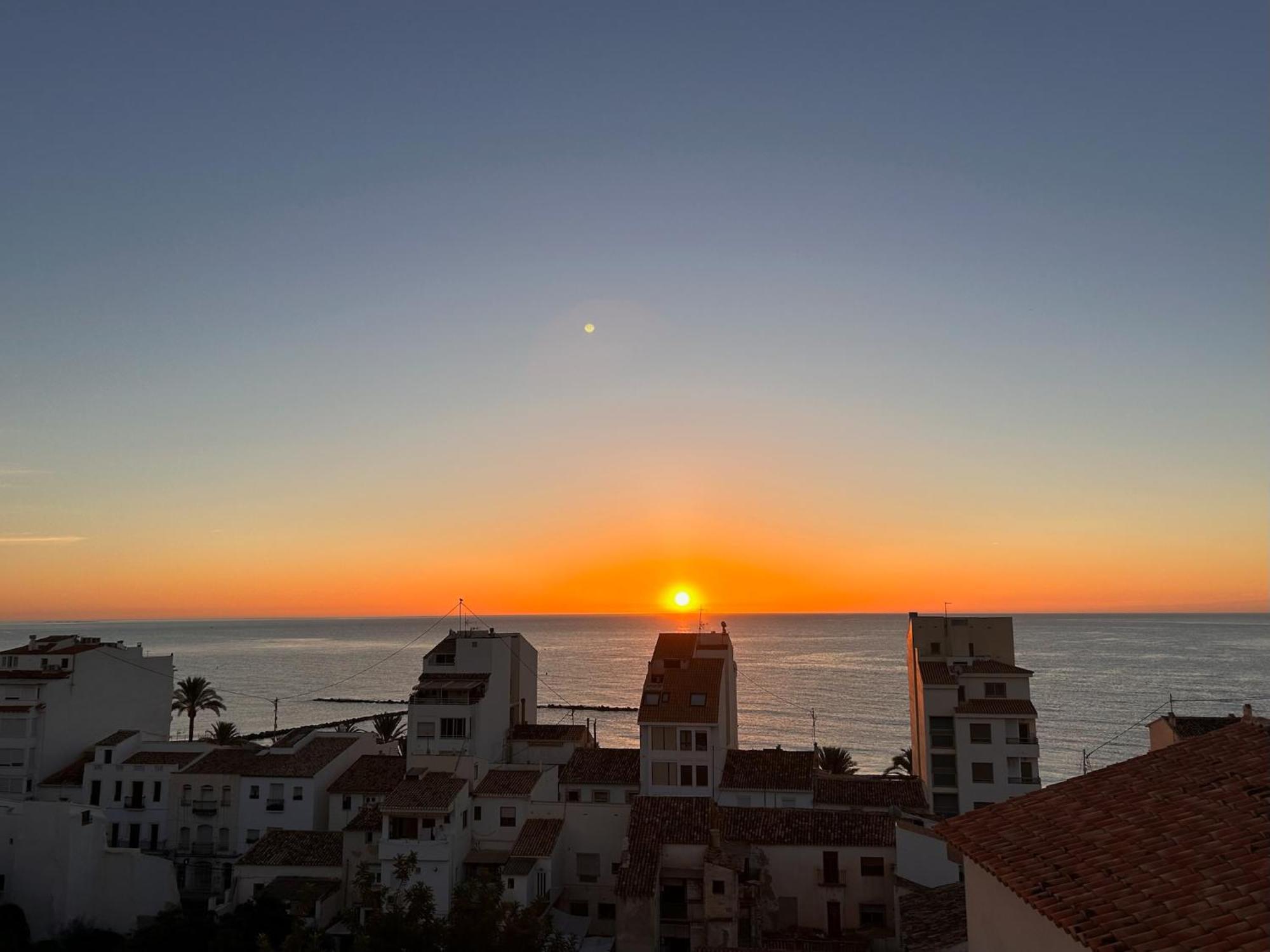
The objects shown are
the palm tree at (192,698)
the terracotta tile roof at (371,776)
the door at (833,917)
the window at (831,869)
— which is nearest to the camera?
the door at (833,917)

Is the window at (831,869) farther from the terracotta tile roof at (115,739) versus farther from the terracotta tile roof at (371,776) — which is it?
the terracotta tile roof at (115,739)

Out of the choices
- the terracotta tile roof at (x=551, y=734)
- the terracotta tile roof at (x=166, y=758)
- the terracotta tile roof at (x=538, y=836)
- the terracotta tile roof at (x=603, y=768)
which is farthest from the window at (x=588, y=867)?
the terracotta tile roof at (x=166, y=758)

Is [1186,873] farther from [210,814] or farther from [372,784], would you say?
[210,814]

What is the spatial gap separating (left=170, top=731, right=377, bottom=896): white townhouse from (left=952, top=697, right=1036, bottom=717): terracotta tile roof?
44.1 meters

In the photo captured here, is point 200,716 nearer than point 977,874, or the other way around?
point 977,874

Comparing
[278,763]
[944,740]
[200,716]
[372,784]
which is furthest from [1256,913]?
[200,716]

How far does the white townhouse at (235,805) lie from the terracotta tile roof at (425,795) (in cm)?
834

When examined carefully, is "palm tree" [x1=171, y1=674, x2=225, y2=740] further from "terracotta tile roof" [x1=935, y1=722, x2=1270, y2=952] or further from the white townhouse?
"terracotta tile roof" [x1=935, y1=722, x2=1270, y2=952]

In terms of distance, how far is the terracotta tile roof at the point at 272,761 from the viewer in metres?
58.2

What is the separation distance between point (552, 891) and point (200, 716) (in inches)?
5278

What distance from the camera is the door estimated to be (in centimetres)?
4722

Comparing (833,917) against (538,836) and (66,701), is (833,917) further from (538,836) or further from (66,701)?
(66,701)

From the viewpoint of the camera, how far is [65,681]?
6512 cm

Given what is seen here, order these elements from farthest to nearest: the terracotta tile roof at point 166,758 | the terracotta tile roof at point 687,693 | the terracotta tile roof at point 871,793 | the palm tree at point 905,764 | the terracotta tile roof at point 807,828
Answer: the palm tree at point 905,764 → the terracotta tile roof at point 687,693 → the terracotta tile roof at point 166,758 → the terracotta tile roof at point 871,793 → the terracotta tile roof at point 807,828
